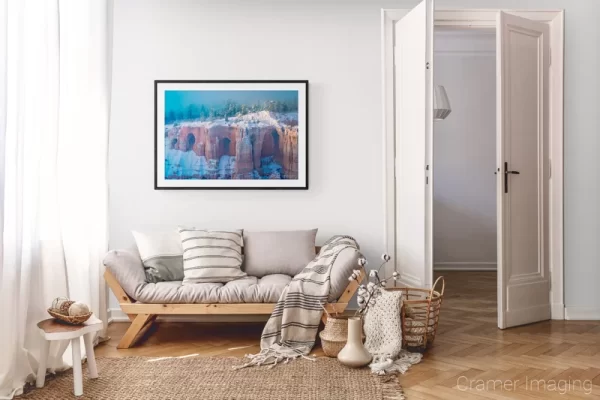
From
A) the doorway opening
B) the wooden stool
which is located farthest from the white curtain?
the doorway opening

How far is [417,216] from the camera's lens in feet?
13.4

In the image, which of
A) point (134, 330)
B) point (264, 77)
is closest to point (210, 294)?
point (134, 330)

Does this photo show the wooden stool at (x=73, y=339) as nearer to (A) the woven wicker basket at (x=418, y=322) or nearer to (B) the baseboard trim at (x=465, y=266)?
(A) the woven wicker basket at (x=418, y=322)

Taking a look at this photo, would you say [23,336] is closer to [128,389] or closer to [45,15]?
[128,389]

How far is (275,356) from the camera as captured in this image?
3.38m

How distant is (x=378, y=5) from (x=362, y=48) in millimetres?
362

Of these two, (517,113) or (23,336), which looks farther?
(517,113)

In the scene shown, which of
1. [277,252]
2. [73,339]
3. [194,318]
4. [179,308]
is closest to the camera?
[73,339]

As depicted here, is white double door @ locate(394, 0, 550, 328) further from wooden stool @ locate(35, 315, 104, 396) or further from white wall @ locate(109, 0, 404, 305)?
wooden stool @ locate(35, 315, 104, 396)

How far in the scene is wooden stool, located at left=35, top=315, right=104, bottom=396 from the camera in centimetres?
279

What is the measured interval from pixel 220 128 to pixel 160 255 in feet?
3.73

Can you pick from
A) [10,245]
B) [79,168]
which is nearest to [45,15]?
[79,168]

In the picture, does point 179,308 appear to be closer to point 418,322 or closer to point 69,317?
point 69,317

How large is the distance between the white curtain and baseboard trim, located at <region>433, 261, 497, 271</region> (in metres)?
4.71
